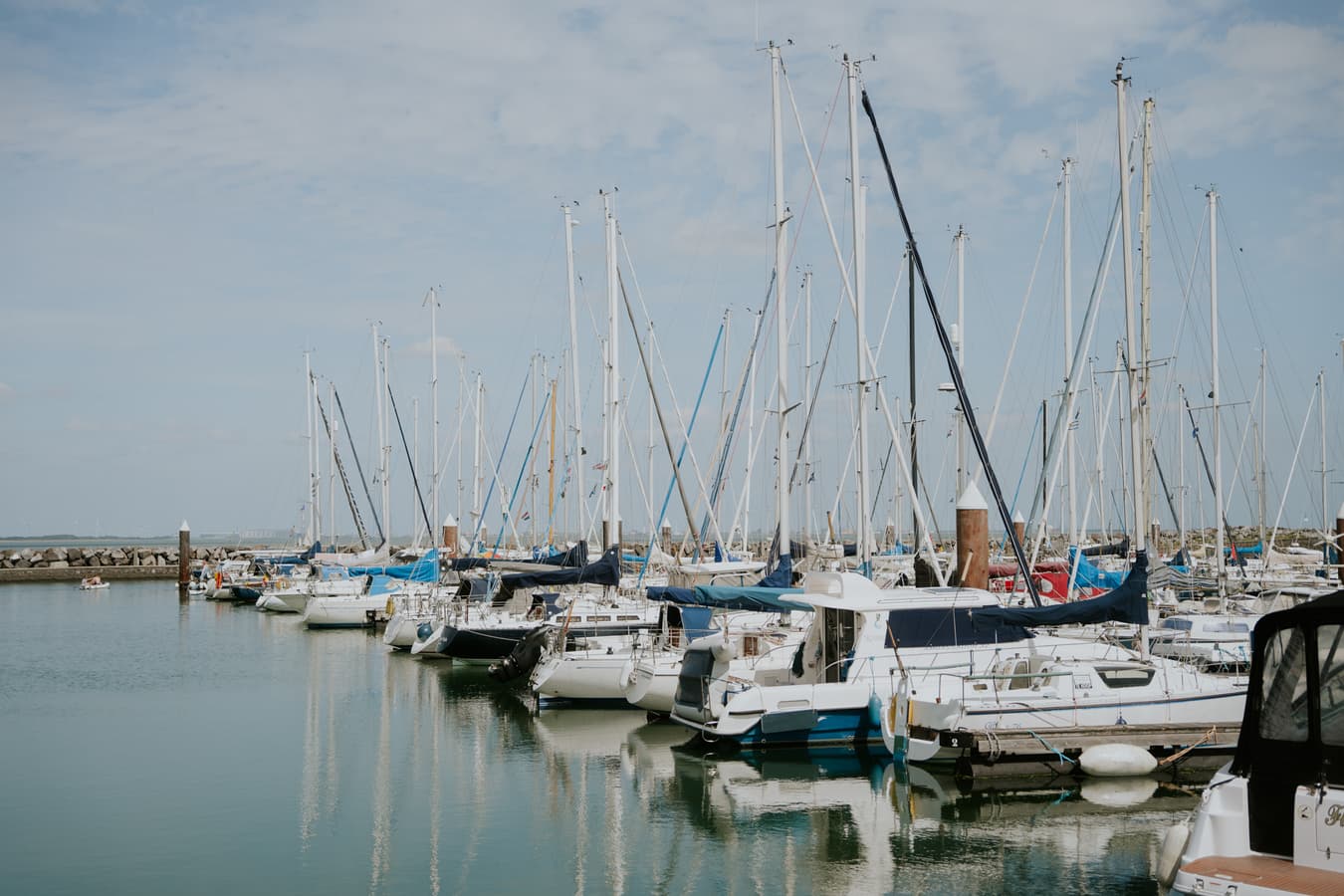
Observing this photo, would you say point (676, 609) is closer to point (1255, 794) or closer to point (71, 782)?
point (71, 782)

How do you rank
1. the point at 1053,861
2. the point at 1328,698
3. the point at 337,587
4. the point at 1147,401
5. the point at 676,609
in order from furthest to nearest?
the point at 337,587, the point at 676,609, the point at 1147,401, the point at 1053,861, the point at 1328,698

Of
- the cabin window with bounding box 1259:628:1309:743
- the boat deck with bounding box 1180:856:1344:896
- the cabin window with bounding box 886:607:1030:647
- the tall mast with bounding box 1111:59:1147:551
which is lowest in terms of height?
the boat deck with bounding box 1180:856:1344:896

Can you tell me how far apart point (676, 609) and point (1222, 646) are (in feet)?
41.0

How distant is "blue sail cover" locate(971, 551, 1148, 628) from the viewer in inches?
853

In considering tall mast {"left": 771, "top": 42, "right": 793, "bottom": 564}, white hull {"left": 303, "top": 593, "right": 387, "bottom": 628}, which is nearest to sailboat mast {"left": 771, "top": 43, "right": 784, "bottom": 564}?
tall mast {"left": 771, "top": 42, "right": 793, "bottom": 564}

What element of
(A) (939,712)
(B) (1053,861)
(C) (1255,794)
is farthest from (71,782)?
A: (C) (1255,794)

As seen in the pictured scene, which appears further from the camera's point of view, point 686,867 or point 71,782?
point 71,782

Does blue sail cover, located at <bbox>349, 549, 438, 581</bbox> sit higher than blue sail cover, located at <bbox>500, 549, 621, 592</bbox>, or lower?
lower

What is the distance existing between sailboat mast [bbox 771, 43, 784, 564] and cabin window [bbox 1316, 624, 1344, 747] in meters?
20.1

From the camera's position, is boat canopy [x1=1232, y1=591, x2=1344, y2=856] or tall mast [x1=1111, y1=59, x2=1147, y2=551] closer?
boat canopy [x1=1232, y1=591, x2=1344, y2=856]

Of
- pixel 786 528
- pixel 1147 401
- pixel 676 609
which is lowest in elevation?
pixel 676 609

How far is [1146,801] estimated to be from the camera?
18.1m

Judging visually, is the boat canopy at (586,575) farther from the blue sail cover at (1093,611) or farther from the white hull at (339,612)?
the white hull at (339,612)

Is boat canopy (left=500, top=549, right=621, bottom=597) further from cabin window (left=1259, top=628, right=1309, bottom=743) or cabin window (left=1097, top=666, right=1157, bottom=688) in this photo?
cabin window (left=1259, top=628, right=1309, bottom=743)
